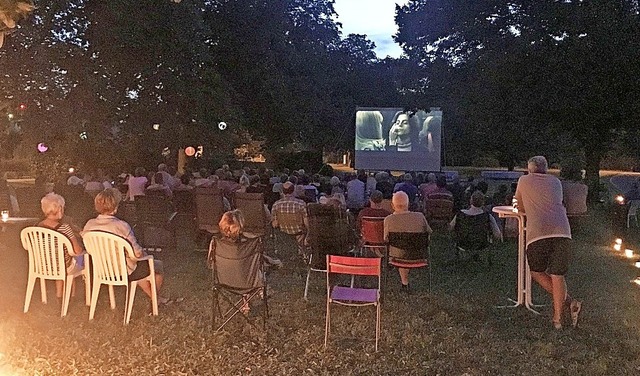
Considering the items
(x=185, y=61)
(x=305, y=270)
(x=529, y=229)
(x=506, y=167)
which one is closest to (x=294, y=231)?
(x=305, y=270)

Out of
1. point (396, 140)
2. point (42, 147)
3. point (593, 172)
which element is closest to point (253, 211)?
point (42, 147)

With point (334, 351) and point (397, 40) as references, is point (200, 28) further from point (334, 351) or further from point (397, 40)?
point (334, 351)

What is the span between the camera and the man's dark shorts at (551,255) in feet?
17.6

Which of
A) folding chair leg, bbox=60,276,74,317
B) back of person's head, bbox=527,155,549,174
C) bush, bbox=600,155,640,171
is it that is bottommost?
bush, bbox=600,155,640,171

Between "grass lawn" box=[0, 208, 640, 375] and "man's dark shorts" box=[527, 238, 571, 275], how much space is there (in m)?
0.50

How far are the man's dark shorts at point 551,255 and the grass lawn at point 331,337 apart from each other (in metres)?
0.50

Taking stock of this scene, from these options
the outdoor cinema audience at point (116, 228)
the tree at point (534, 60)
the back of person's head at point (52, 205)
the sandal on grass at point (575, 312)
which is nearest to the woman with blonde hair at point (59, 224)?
the back of person's head at point (52, 205)

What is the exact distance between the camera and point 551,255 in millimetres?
5379

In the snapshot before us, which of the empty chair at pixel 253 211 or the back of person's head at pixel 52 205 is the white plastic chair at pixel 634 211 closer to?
the empty chair at pixel 253 211

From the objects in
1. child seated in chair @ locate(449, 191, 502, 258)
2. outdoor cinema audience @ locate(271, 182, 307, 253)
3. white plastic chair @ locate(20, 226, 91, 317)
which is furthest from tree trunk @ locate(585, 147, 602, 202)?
white plastic chair @ locate(20, 226, 91, 317)

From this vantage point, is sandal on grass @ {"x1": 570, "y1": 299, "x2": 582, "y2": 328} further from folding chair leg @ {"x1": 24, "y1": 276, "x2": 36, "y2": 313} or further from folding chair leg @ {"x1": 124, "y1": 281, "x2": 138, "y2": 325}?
folding chair leg @ {"x1": 24, "y1": 276, "x2": 36, "y2": 313}

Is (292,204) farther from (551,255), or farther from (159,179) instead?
(551,255)

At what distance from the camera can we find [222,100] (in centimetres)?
1786

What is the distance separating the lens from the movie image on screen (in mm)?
22797
